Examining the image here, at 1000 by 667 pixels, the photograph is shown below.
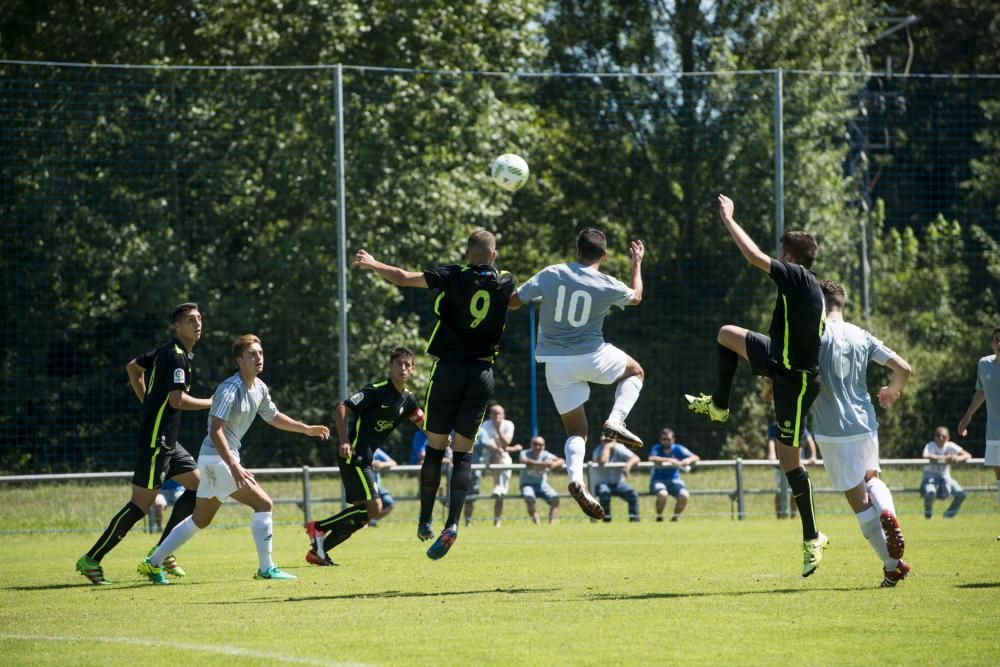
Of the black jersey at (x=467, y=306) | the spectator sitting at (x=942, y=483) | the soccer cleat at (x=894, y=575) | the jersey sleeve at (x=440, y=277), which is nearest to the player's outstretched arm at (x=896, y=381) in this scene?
the soccer cleat at (x=894, y=575)

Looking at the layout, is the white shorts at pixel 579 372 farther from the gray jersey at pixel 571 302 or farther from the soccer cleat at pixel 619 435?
the soccer cleat at pixel 619 435

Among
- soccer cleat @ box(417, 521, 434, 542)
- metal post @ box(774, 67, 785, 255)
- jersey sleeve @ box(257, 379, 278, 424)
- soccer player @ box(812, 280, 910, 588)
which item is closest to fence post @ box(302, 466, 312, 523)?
metal post @ box(774, 67, 785, 255)

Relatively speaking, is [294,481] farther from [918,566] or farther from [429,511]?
[918,566]

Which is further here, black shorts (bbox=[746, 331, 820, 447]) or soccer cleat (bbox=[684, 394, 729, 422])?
soccer cleat (bbox=[684, 394, 729, 422])

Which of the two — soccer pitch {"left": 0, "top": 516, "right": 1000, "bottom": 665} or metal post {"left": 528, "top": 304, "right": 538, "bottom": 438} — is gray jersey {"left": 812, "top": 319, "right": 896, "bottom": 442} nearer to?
soccer pitch {"left": 0, "top": 516, "right": 1000, "bottom": 665}

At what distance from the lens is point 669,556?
12523 mm

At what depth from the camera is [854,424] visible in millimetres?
9422

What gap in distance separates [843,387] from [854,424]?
29 centimetres

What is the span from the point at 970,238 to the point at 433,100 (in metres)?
10.9

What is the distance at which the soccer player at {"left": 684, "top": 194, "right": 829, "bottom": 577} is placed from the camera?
924 cm

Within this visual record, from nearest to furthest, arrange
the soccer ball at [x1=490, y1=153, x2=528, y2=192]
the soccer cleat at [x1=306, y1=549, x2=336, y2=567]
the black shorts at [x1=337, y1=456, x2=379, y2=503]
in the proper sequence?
the soccer ball at [x1=490, y1=153, x2=528, y2=192] < the soccer cleat at [x1=306, y1=549, x2=336, y2=567] < the black shorts at [x1=337, y1=456, x2=379, y2=503]

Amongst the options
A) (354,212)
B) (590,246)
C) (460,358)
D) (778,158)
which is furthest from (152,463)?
(354,212)

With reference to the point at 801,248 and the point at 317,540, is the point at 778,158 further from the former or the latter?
the point at 801,248

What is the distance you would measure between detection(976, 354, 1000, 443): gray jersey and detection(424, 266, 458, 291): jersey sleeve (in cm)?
772
